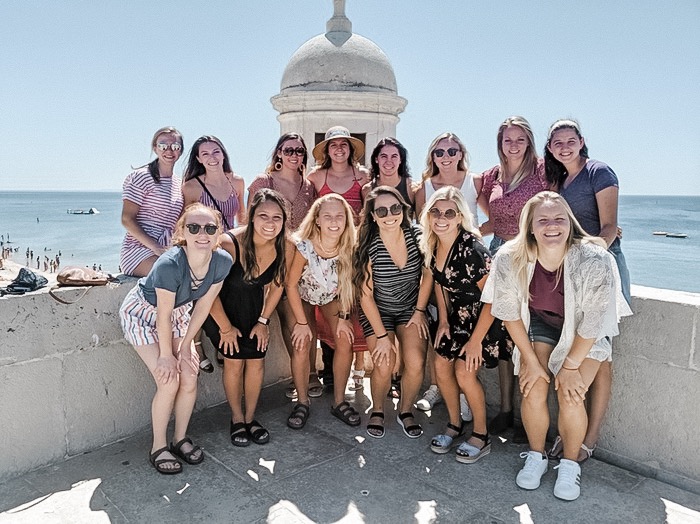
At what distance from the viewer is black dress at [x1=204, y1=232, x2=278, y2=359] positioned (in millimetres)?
3541

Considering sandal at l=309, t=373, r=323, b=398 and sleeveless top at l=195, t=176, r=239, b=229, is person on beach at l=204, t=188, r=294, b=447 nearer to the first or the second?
sleeveless top at l=195, t=176, r=239, b=229

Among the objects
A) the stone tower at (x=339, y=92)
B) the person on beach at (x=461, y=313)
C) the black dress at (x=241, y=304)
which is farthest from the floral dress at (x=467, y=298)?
the stone tower at (x=339, y=92)

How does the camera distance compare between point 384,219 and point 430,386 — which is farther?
point 430,386

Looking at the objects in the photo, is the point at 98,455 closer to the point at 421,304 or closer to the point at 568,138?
the point at 421,304

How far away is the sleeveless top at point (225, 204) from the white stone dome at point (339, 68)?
2.46 metres

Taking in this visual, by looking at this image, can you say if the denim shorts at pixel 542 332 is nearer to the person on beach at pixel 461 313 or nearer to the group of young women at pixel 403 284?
the group of young women at pixel 403 284

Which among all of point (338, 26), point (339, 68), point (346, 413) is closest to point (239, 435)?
point (346, 413)

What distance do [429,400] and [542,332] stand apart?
1.22 meters

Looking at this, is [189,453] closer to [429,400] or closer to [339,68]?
[429,400]

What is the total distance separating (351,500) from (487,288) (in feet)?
A: 4.28

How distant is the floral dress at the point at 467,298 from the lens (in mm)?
3340

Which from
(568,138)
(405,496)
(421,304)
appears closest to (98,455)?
(405,496)

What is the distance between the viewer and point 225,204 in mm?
4031

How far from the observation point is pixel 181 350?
3.27 metres
